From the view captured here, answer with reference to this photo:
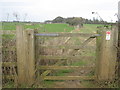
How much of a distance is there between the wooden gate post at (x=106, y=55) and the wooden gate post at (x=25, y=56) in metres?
1.83

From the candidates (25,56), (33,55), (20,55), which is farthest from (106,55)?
(20,55)

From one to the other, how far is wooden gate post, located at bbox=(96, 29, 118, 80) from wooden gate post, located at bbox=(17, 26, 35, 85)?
1832 mm

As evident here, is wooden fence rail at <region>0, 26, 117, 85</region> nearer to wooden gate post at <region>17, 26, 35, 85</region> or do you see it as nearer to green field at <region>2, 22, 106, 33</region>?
wooden gate post at <region>17, 26, 35, 85</region>

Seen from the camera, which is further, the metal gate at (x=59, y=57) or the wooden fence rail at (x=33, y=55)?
the metal gate at (x=59, y=57)

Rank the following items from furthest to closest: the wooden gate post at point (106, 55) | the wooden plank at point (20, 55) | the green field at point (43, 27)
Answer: the green field at point (43, 27)
the wooden gate post at point (106, 55)
the wooden plank at point (20, 55)

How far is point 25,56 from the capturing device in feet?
14.9

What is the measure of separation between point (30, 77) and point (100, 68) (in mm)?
1958

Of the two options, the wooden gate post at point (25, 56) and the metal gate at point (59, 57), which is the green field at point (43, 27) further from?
the metal gate at point (59, 57)

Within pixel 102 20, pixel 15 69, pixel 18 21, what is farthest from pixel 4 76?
pixel 102 20

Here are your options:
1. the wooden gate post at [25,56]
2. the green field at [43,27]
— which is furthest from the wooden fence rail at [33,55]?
the green field at [43,27]

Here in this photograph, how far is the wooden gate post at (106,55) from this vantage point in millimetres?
4590

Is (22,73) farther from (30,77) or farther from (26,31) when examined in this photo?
(26,31)

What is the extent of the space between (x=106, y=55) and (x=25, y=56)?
87.0 inches

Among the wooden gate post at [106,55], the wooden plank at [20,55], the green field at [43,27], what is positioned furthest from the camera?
the green field at [43,27]
